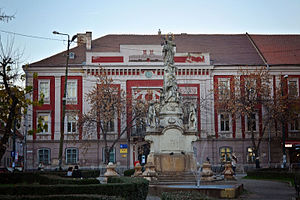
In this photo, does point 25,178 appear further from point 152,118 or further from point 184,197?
point 184,197

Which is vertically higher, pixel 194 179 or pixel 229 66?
pixel 229 66

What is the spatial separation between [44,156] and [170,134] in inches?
1063

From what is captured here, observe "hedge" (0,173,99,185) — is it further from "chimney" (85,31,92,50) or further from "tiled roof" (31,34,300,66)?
"chimney" (85,31,92,50)

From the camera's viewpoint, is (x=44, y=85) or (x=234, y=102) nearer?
(x=234, y=102)

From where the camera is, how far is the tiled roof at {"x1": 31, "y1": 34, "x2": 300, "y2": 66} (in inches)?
2030

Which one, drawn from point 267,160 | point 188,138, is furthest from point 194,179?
point 267,160

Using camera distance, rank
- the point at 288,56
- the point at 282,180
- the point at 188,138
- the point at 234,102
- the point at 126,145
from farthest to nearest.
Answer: the point at 288,56, the point at 126,145, the point at 234,102, the point at 282,180, the point at 188,138

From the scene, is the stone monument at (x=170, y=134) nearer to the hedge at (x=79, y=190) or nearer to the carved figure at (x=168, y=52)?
the carved figure at (x=168, y=52)

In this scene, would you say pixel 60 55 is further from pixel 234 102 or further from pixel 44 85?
pixel 234 102

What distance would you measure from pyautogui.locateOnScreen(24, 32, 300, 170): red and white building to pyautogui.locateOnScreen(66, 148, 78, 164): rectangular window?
0.28 feet

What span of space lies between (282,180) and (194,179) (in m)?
9.65

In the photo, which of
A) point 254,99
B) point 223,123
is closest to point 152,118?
Answer: point 254,99

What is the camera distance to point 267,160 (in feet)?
161

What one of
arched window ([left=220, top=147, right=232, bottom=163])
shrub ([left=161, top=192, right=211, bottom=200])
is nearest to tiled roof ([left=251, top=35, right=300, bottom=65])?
arched window ([left=220, top=147, right=232, bottom=163])
